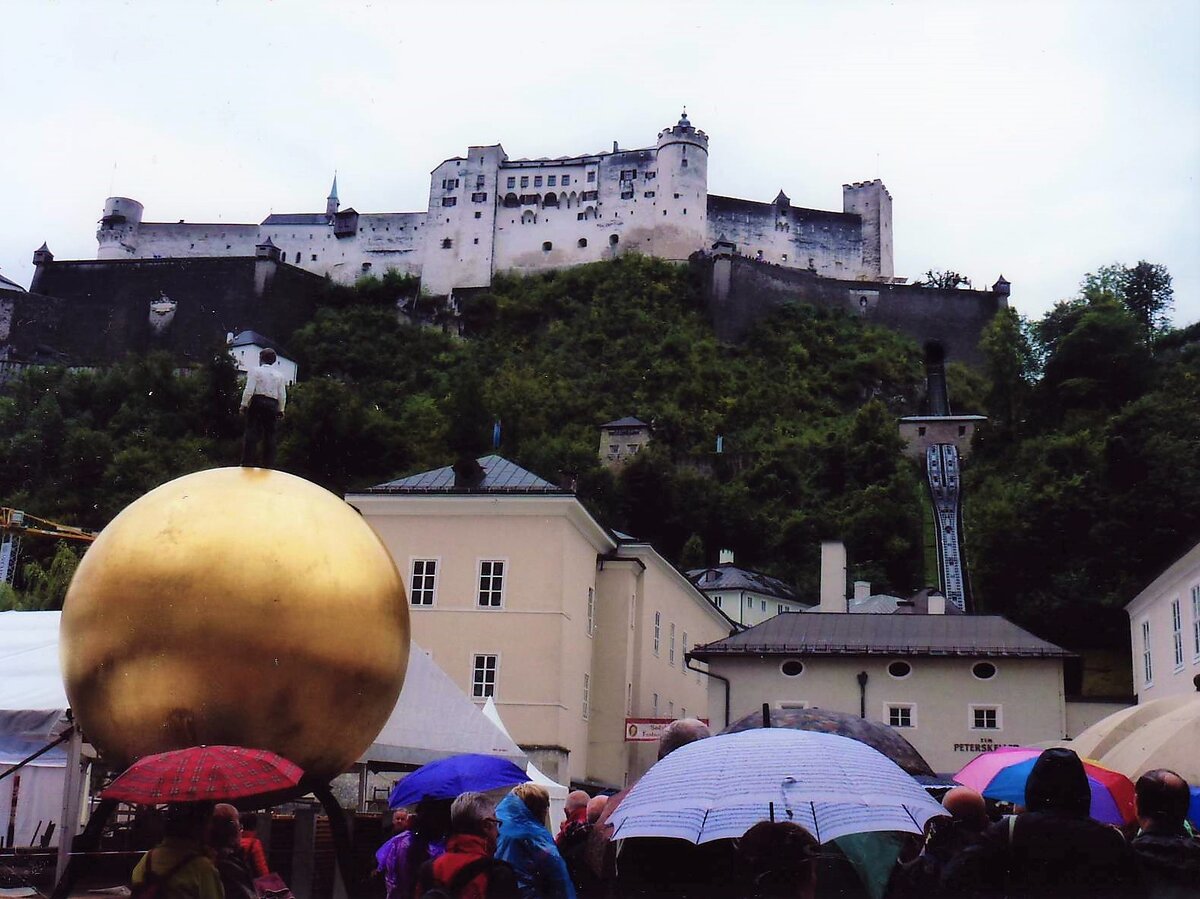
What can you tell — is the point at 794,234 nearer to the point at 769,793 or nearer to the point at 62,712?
the point at 62,712

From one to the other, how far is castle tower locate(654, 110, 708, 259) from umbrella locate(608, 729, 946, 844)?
87.3 metres

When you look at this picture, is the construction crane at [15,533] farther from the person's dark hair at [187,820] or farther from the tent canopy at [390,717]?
the person's dark hair at [187,820]

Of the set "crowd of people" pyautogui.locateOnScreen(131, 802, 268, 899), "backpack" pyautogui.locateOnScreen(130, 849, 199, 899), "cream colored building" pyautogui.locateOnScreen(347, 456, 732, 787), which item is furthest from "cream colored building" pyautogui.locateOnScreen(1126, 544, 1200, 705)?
"backpack" pyautogui.locateOnScreen(130, 849, 199, 899)

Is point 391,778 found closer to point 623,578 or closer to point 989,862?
point 623,578

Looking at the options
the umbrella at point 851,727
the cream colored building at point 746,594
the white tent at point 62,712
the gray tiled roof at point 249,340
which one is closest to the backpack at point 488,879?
the white tent at point 62,712

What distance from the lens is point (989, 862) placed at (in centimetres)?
617

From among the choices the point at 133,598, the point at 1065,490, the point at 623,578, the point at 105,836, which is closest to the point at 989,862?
the point at 133,598

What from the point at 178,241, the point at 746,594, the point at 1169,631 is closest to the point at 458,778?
the point at 1169,631

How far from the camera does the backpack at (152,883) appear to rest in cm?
584

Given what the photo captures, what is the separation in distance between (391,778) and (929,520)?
155 ft

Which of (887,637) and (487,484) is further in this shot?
(487,484)

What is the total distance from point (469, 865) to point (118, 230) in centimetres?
10098

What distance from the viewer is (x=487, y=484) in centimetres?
3200

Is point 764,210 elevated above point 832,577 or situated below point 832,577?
above
